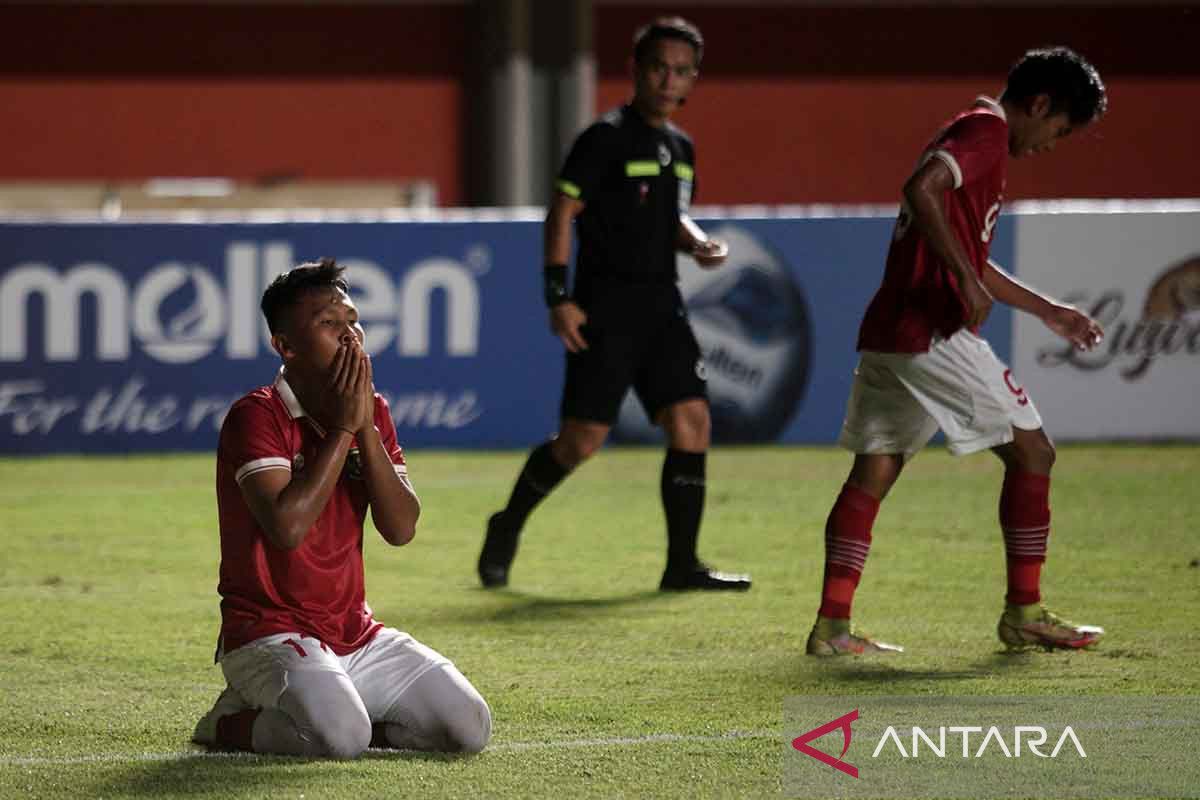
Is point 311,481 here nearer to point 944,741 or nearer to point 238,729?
point 238,729

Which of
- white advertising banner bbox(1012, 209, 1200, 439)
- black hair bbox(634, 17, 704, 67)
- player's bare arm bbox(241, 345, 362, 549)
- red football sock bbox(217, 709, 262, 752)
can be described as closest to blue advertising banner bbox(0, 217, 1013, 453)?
white advertising banner bbox(1012, 209, 1200, 439)

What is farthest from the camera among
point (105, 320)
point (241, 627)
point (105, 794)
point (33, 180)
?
point (33, 180)

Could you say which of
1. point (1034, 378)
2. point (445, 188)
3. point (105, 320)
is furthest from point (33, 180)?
point (1034, 378)

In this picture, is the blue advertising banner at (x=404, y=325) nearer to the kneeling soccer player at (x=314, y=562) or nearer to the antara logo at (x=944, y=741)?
the kneeling soccer player at (x=314, y=562)

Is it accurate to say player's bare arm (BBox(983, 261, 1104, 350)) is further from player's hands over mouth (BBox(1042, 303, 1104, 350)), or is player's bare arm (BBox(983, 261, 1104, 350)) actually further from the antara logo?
the antara logo

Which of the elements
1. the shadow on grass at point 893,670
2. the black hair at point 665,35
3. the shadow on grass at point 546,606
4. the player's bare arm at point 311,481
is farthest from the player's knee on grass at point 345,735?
the black hair at point 665,35

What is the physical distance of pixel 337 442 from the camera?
5.42m

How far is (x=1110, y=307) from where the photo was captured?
1357 cm

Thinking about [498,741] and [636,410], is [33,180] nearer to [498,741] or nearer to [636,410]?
[636,410]

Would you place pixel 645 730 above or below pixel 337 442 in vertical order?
below

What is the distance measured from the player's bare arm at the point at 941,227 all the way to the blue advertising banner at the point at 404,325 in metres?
6.41

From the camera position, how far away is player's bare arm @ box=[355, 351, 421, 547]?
5480 millimetres

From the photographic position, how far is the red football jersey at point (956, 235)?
6.87 metres

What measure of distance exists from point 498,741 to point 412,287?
775cm
